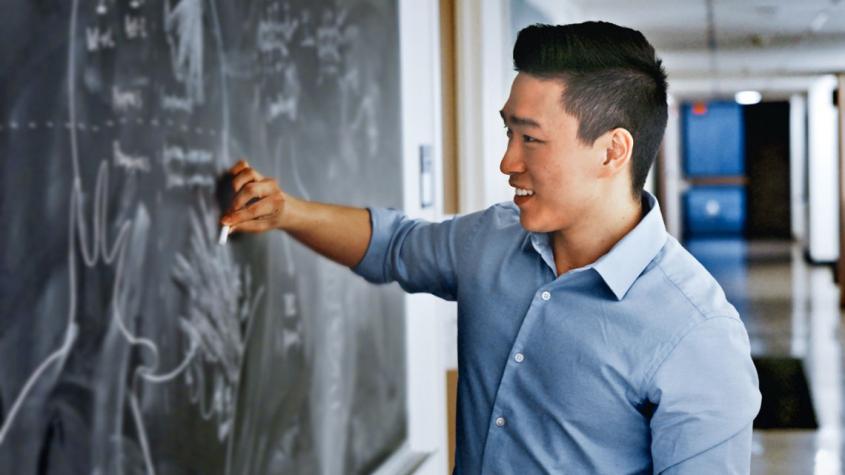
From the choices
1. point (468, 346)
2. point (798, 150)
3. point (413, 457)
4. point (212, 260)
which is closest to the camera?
point (212, 260)

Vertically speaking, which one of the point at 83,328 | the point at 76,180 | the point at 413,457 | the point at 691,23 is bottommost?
the point at 413,457

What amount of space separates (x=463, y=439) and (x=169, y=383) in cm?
49

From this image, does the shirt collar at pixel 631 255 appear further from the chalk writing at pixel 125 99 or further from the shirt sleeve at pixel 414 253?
the chalk writing at pixel 125 99

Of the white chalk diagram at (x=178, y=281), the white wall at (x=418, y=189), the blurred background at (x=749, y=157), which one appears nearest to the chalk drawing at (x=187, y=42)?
the white chalk diagram at (x=178, y=281)

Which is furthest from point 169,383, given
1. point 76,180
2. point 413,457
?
point 413,457

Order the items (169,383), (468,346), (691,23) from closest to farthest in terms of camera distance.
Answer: (169,383) → (468,346) → (691,23)

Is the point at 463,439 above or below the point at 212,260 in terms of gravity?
below

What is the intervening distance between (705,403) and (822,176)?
1616cm

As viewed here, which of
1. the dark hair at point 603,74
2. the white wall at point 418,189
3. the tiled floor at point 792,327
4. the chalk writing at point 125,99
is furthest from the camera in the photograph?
the tiled floor at point 792,327

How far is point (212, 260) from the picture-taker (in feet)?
5.70

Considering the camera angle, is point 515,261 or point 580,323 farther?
point 515,261

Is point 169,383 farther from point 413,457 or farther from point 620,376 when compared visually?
point 413,457

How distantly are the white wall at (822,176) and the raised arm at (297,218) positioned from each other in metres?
15.5

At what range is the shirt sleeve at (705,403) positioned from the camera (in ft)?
5.16
